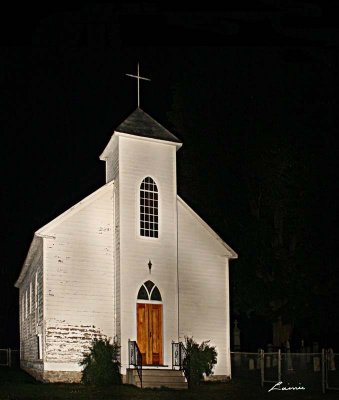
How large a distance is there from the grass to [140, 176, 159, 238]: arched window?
17.9ft

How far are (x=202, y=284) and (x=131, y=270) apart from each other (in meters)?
3.06

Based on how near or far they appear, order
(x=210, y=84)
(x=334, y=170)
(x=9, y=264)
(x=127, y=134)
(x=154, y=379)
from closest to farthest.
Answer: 1. (x=154, y=379)
2. (x=127, y=134)
3. (x=334, y=170)
4. (x=210, y=84)
5. (x=9, y=264)

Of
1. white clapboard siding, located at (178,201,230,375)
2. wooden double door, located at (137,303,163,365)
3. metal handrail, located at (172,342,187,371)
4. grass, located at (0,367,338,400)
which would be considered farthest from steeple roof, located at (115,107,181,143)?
grass, located at (0,367,338,400)

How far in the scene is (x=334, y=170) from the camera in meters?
38.8

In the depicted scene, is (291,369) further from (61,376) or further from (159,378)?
(61,376)

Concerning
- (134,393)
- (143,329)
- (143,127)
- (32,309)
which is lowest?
(134,393)

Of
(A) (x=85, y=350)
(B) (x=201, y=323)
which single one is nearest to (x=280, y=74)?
(B) (x=201, y=323)

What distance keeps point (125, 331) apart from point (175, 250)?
3470 mm

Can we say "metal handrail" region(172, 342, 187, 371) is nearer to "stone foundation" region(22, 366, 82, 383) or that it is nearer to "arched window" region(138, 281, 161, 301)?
"arched window" region(138, 281, 161, 301)

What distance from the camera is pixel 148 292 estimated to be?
28.0 metres

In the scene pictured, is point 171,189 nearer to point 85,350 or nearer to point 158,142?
point 158,142

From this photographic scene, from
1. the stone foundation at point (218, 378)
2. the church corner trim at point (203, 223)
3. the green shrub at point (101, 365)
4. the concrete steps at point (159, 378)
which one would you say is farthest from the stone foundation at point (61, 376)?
the church corner trim at point (203, 223)

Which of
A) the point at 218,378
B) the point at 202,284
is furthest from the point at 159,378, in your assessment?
the point at 202,284

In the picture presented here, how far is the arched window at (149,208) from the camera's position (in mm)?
28469
